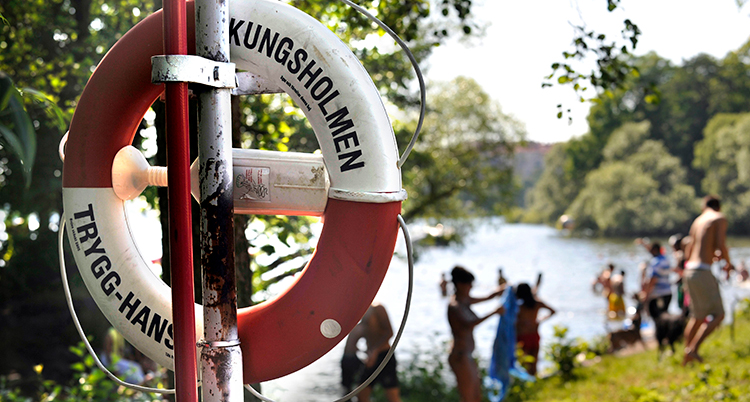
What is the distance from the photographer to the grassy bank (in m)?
4.32

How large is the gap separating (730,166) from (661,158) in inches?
157

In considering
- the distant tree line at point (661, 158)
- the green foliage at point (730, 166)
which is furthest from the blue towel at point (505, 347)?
the green foliage at point (730, 166)

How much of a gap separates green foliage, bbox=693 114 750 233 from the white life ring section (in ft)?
132

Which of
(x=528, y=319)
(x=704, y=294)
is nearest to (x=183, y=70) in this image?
(x=704, y=294)

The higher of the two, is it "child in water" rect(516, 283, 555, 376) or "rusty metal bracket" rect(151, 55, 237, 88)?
"rusty metal bracket" rect(151, 55, 237, 88)

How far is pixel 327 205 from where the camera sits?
139cm

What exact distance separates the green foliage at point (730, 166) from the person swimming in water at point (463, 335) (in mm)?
37151

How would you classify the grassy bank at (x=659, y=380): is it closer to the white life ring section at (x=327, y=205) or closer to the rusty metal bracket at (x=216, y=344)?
the white life ring section at (x=327, y=205)

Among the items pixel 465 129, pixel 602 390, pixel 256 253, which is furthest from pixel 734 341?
pixel 465 129

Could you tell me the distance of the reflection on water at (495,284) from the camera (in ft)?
23.0

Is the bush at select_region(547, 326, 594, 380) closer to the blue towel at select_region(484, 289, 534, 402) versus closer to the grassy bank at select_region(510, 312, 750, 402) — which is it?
the grassy bank at select_region(510, 312, 750, 402)

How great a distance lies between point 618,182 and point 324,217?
1672 inches

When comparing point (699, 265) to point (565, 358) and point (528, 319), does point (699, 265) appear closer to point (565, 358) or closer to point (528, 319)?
point (528, 319)

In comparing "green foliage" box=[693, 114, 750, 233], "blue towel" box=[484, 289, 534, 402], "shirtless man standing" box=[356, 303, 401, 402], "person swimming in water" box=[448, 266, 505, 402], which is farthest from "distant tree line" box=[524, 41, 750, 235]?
"shirtless man standing" box=[356, 303, 401, 402]
